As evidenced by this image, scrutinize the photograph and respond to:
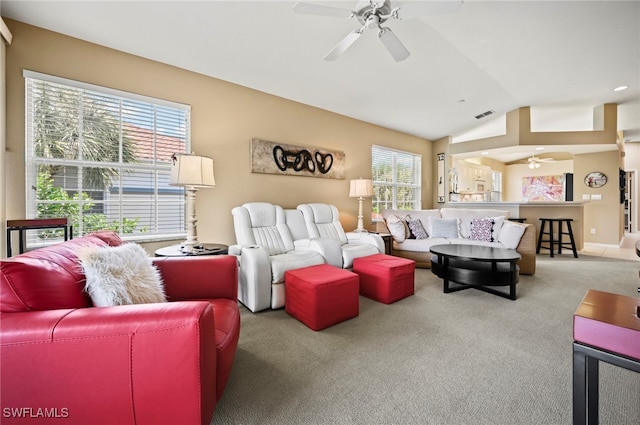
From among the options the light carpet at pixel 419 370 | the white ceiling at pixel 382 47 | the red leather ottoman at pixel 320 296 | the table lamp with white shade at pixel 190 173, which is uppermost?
the white ceiling at pixel 382 47

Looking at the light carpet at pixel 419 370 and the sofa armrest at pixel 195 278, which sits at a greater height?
the sofa armrest at pixel 195 278

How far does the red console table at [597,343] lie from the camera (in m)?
0.86

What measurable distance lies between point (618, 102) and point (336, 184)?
5386mm

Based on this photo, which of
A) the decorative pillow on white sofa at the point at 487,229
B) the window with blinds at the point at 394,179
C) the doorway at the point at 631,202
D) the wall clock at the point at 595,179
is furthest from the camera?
the doorway at the point at 631,202

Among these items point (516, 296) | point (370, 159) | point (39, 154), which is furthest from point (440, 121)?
point (39, 154)

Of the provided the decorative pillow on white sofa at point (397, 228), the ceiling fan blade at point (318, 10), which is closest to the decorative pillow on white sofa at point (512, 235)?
the decorative pillow on white sofa at point (397, 228)

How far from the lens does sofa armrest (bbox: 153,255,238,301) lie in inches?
68.9

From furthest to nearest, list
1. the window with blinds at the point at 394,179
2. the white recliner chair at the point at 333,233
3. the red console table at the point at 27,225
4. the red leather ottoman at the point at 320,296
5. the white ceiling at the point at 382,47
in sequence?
the window with blinds at the point at 394,179
the white recliner chair at the point at 333,233
the white ceiling at the point at 382,47
the red leather ottoman at the point at 320,296
the red console table at the point at 27,225

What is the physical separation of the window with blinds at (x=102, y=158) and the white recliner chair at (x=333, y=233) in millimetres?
1615

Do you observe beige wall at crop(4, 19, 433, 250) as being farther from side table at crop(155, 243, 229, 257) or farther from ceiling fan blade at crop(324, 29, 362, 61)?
ceiling fan blade at crop(324, 29, 362, 61)

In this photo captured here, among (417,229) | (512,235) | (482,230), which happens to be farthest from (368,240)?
(512,235)

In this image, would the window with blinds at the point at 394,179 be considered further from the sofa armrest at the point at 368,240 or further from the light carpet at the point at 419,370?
the light carpet at the point at 419,370

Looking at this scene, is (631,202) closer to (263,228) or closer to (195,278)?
(263,228)

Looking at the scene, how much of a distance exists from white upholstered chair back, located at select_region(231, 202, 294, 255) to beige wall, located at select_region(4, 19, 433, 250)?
1.38 feet
